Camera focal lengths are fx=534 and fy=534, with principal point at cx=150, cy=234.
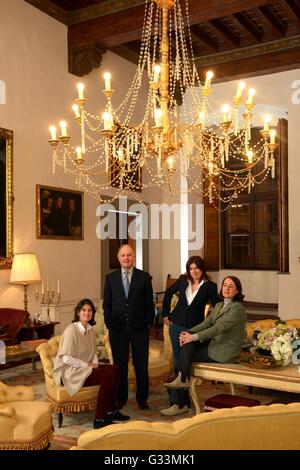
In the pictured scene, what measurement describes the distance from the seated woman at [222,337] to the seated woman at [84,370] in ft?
2.20

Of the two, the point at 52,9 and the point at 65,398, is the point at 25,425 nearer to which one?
the point at 65,398

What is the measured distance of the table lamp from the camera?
24.6 feet

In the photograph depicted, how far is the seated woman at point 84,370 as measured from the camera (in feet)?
15.6

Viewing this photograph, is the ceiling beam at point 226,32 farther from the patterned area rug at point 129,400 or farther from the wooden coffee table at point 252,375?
the wooden coffee table at point 252,375

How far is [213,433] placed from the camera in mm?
2461

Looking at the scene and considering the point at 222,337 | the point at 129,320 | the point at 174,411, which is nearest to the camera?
the point at 222,337

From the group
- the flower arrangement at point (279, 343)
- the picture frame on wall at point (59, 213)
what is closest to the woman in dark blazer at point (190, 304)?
the flower arrangement at point (279, 343)

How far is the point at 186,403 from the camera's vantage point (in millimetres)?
5297

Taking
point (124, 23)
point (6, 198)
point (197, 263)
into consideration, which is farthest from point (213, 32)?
point (197, 263)

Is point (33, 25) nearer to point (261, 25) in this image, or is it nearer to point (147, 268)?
point (261, 25)

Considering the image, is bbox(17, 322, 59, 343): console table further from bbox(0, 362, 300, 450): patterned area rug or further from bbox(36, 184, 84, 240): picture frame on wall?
bbox(36, 184, 84, 240): picture frame on wall

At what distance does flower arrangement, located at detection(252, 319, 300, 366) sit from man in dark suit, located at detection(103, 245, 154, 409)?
1.16 metres

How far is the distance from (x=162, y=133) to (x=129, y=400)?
286 cm
